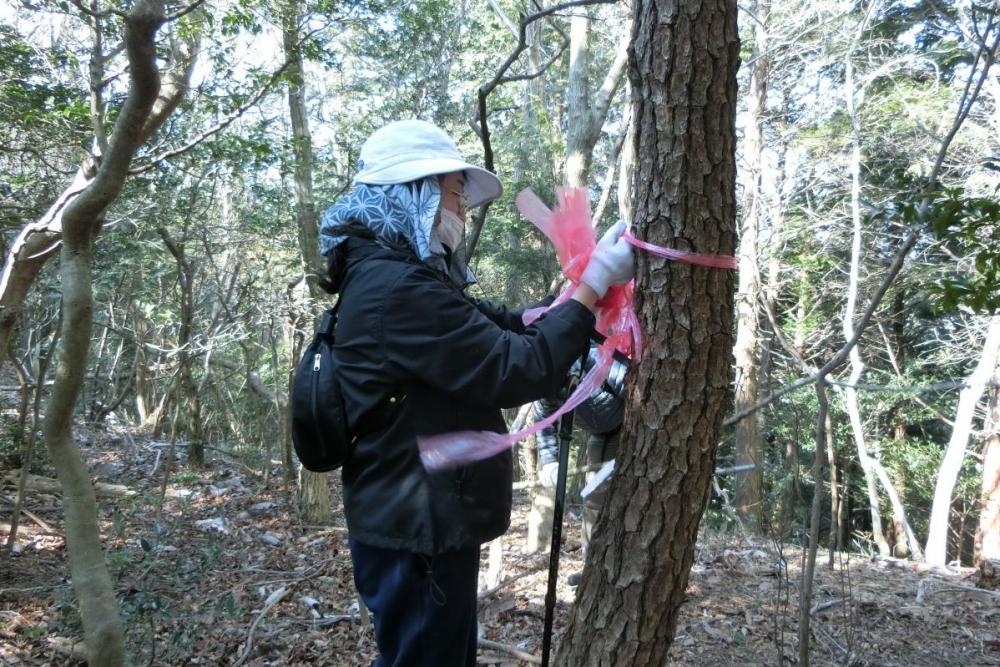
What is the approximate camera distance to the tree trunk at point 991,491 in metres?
8.94

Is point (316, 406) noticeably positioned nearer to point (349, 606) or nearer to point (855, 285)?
point (349, 606)

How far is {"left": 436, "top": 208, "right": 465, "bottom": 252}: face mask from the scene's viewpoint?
1.91 metres

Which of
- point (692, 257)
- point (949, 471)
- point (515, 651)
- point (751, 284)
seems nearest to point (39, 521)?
point (515, 651)

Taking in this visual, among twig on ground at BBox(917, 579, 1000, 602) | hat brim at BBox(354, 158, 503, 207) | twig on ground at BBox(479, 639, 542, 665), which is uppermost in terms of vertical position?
hat brim at BBox(354, 158, 503, 207)

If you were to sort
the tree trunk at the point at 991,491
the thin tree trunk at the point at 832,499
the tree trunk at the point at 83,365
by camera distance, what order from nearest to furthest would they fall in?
the tree trunk at the point at 83,365 → the thin tree trunk at the point at 832,499 → the tree trunk at the point at 991,491

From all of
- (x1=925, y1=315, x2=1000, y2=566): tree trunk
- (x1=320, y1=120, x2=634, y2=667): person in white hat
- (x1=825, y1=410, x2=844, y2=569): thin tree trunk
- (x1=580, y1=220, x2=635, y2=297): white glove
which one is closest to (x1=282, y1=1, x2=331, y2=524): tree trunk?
(x1=825, y1=410, x2=844, y2=569): thin tree trunk

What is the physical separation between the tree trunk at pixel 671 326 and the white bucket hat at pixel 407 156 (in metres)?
0.50

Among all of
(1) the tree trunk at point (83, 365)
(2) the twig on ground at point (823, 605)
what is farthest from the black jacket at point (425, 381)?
(2) the twig on ground at point (823, 605)

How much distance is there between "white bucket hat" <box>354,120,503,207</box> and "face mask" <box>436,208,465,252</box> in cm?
13

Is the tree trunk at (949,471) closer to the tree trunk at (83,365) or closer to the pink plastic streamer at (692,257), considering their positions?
the pink plastic streamer at (692,257)

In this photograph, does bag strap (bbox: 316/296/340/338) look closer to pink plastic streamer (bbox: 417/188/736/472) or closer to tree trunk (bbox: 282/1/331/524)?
pink plastic streamer (bbox: 417/188/736/472)

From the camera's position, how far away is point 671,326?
1.70 m

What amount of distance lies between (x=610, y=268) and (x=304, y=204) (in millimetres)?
7558

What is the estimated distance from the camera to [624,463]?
1.76 meters
